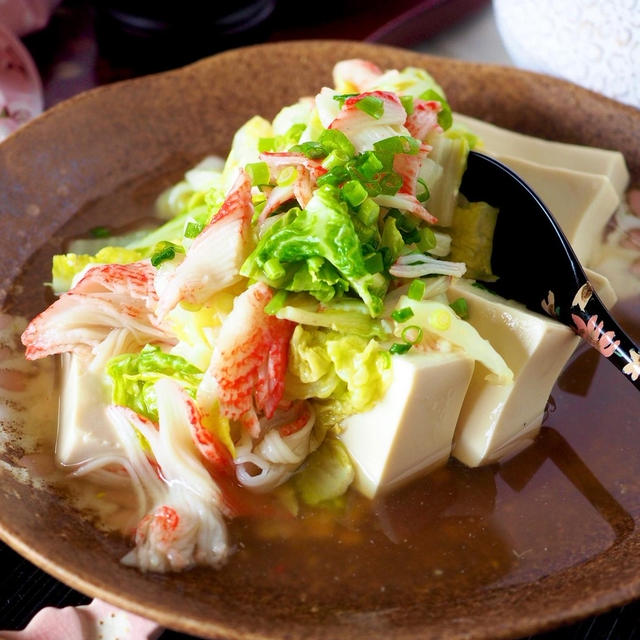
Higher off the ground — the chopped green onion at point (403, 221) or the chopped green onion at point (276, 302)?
the chopped green onion at point (403, 221)

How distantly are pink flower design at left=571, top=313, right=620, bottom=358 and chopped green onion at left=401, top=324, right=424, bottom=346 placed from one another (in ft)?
1.83

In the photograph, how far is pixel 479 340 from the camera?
7.61 ft

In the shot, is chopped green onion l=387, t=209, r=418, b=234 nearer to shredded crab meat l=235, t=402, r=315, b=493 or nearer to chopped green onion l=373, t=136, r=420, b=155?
chopped green onion l=373, t=136, r=420, b=155

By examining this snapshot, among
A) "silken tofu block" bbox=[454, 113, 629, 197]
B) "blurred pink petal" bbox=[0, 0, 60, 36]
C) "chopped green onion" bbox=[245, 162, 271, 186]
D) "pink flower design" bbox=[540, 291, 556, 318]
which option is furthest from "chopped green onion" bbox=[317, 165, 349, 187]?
"blurred pink petal" bbox=[0, 0, 60, 36]

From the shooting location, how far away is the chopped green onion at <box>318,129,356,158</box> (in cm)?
247

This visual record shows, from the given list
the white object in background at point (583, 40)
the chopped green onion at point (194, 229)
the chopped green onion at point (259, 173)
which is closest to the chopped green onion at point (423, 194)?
the chopped green onion at point (259, 173)

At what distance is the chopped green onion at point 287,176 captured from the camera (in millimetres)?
2480

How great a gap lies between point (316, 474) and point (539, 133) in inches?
76.6

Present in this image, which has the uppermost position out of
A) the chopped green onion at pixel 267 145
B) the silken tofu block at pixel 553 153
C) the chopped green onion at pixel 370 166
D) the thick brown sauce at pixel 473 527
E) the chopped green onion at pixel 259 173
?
the chopped green onion at pixel 370 166

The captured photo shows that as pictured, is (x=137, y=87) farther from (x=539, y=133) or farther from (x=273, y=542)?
(x=273, y=542)

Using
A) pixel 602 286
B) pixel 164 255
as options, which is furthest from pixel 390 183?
pixel 602 286

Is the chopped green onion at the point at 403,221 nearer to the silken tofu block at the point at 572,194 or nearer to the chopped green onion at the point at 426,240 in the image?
the chopped green onion at the point at 426,240

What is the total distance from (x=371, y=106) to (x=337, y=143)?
0.56 ft

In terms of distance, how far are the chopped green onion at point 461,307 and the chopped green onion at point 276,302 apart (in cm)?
50
